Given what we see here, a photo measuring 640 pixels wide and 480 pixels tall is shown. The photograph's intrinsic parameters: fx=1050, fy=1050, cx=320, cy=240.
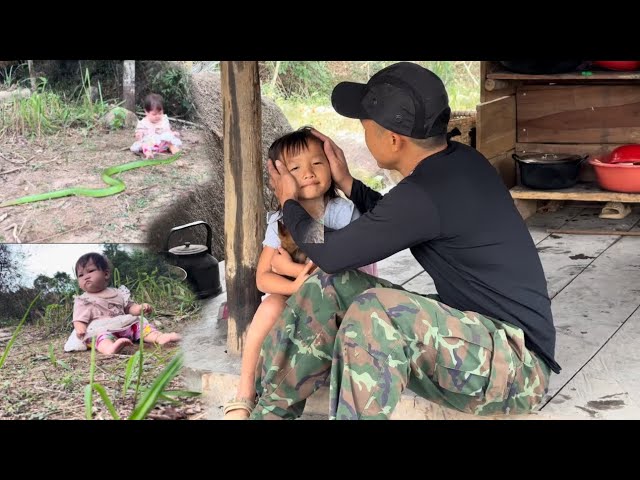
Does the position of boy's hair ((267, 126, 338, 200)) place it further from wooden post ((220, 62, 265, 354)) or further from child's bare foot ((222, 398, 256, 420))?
child's bare foot ((222, 398, 256, 420))

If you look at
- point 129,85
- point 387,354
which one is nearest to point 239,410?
point 387,354

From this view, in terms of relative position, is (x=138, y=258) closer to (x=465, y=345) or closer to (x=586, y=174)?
(x=586, y=174)

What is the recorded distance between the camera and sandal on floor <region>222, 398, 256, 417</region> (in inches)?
155

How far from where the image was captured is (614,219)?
6.49 m

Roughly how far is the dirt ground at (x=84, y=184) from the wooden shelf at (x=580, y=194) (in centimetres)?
361

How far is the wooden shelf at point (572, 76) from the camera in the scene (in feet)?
19.6

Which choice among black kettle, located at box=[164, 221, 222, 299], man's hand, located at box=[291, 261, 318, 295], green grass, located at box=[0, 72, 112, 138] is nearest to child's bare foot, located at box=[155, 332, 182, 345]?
black kettle, located at box=[164, 221, 222, 299]

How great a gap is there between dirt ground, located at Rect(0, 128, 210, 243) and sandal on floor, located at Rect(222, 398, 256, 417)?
4.83 m

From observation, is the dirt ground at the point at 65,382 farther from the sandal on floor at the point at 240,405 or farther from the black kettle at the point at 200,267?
the sandal on floor at the point at 240,405

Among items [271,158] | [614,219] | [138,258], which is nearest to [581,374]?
[271,158]

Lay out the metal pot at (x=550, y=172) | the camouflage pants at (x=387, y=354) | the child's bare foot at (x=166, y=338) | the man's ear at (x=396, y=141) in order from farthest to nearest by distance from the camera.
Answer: the metal pot at (x=550, y=172) < the child's bare foot at (x=166, y=338) < the man's ear at (x=396, y=141) < the camouflage pants at (x=387, y=354)

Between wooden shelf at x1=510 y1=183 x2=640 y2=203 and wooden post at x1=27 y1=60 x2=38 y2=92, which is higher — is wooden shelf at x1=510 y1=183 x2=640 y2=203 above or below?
below

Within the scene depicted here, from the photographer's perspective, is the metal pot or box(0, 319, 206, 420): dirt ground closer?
box(0, 319, 206, 420): dirt ground

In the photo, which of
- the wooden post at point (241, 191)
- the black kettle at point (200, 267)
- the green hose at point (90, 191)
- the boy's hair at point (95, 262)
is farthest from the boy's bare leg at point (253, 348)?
the green hose at point (90, 191)
